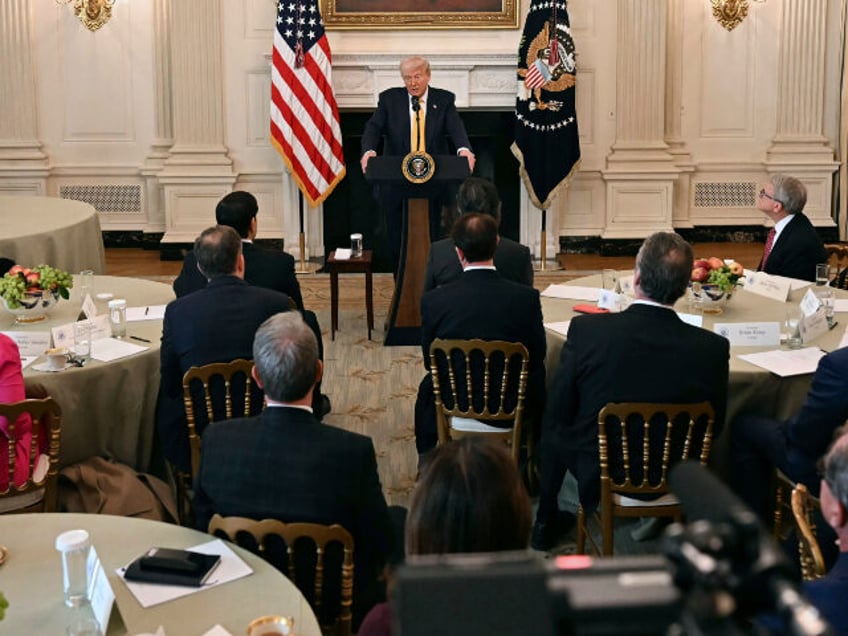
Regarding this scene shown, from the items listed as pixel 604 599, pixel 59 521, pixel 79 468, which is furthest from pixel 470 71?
pixel 604 599

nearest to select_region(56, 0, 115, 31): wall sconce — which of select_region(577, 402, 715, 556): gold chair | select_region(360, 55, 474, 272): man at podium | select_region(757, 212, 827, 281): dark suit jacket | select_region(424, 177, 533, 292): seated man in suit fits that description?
select_region(360, 55, 474, 272): man at podium

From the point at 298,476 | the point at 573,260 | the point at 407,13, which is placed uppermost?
the point at 407,13

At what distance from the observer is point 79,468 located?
14.7ft

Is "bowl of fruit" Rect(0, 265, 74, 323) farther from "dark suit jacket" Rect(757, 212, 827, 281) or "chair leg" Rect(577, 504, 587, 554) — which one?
"dark suit jacket" Rect(757, 212, 827, 281)

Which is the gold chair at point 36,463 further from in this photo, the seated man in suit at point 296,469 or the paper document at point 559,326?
the paper document at point 559,326

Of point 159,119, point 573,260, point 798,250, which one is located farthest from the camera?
point 159,119

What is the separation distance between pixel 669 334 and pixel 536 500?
1579mm

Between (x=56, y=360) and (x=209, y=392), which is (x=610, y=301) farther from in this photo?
(x=56, y=360)

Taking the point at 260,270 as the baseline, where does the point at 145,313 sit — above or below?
below

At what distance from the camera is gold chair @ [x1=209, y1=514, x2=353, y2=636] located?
8.87ft

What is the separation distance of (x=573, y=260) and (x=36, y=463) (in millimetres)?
6988

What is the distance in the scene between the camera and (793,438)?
154 inches

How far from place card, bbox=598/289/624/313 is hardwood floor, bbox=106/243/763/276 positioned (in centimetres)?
467

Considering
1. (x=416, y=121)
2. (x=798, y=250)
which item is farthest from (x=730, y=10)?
(x=798, y=250)
